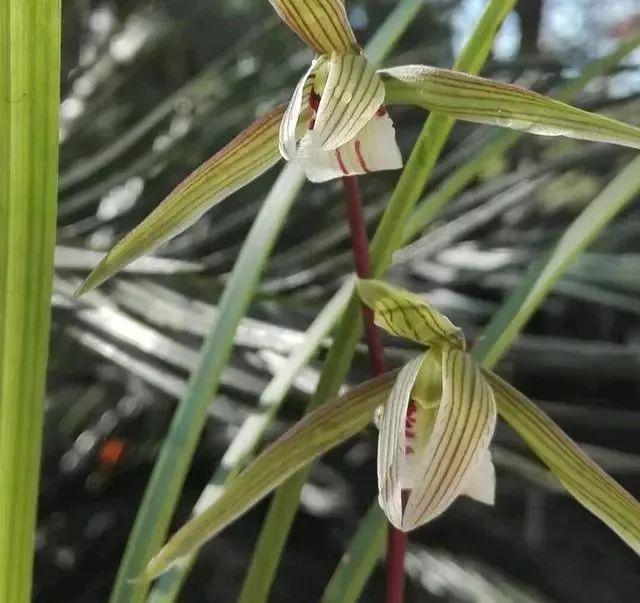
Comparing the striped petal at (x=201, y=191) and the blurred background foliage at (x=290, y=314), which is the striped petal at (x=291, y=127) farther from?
the blurred background foliage at (x=290, y=314)

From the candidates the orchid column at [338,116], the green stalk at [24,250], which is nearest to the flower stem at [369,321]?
the orchid column at [338,116]

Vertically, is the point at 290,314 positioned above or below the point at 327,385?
above

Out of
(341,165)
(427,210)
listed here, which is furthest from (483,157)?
(341,165)

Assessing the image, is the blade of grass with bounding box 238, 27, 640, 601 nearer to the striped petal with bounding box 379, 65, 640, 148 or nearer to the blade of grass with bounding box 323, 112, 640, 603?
the blade of grass with bounding box 323, 112, 640, 603

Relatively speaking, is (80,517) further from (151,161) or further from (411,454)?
(411,454)

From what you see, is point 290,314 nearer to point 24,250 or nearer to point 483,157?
point 483,157
